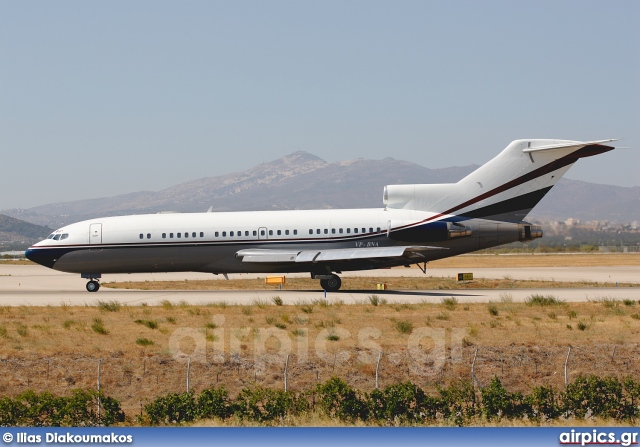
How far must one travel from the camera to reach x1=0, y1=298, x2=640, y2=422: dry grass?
68.5ft

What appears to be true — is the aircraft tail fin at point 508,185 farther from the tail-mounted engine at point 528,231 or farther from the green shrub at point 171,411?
the green shrub at point 171,411

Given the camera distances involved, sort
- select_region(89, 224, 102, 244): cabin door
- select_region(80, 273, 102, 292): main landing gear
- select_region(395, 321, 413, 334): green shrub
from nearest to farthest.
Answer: select_region(395, 321, 413, 334): green shrub, select_region(89, 224, 102, 244): cabin door, select_region(80, 273, 102, 292): main landing gear

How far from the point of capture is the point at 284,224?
4012 cm

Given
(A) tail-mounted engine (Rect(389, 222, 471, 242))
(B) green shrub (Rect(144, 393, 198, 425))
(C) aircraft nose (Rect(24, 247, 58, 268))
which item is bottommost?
(B) green shrub (Rect(144, 393, 198, 425))

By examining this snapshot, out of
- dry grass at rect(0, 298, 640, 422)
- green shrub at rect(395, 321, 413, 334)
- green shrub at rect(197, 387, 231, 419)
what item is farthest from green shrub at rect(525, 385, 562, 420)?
green shrub at rect(395, 321, 413, 334)

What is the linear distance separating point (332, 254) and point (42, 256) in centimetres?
1551

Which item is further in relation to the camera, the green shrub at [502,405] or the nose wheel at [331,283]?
the nose wheel at [331,283]

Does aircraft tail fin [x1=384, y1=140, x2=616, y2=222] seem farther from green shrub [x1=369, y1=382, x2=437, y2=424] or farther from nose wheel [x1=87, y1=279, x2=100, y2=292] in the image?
green shrub [x1=369, y1=382, x2=437, y2=424]

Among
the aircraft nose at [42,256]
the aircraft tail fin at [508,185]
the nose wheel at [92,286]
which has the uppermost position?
the aircraft tail fin at [508,185]

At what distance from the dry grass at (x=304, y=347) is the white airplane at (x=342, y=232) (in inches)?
328

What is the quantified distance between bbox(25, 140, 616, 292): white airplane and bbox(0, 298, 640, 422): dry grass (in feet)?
27.3

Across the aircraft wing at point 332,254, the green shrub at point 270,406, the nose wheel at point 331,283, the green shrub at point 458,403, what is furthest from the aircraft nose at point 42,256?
the green shrub at point 458,403

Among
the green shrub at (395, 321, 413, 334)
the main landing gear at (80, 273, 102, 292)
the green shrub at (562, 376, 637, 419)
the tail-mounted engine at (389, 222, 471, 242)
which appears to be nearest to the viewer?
the green shrub at (562, 376, 637, 419)

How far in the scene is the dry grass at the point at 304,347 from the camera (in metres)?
20.9
